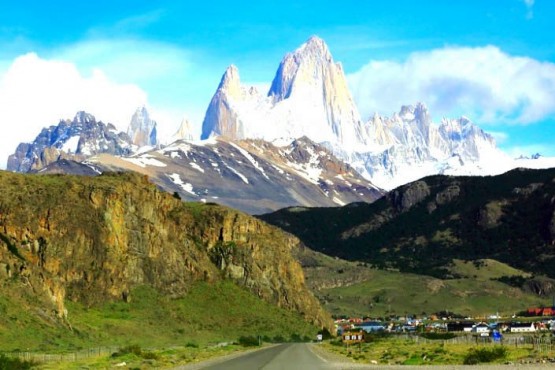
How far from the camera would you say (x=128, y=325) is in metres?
164

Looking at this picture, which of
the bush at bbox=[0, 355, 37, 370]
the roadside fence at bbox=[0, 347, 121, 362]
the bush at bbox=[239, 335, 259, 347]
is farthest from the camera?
the bush at bbox=[239, 335, 259, 347]

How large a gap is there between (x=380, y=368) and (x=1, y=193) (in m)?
99.6

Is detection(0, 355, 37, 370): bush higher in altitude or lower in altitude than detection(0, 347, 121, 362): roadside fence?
higher

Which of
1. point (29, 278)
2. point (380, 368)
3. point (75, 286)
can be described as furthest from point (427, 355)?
point (75, 286)

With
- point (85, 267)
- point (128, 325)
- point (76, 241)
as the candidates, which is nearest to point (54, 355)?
point (128, 325)

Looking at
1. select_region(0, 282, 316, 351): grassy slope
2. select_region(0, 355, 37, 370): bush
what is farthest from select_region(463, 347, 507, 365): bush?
select_region(0, 282, 316, 351): grassy slope

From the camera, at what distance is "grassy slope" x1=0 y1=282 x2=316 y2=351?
132 meters

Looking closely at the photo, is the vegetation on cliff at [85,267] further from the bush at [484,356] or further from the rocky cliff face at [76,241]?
the bush at [484,356]

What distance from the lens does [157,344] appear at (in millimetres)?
160500

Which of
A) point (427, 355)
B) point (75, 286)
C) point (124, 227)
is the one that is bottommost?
point (427, 355)

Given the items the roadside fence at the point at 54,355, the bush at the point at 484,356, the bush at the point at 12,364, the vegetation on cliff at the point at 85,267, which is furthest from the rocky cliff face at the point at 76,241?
the bush at the point at 484,356

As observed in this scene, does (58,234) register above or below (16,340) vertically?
above

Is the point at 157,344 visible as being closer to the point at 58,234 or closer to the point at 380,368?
the point at 58,234

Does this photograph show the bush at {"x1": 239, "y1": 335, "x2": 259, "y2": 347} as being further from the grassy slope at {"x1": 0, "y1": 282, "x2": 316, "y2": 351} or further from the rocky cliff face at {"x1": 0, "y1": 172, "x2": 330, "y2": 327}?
the rocky cliff face at {"x1": 0, "y1": 172, "x2": 330, "y2": 327}
